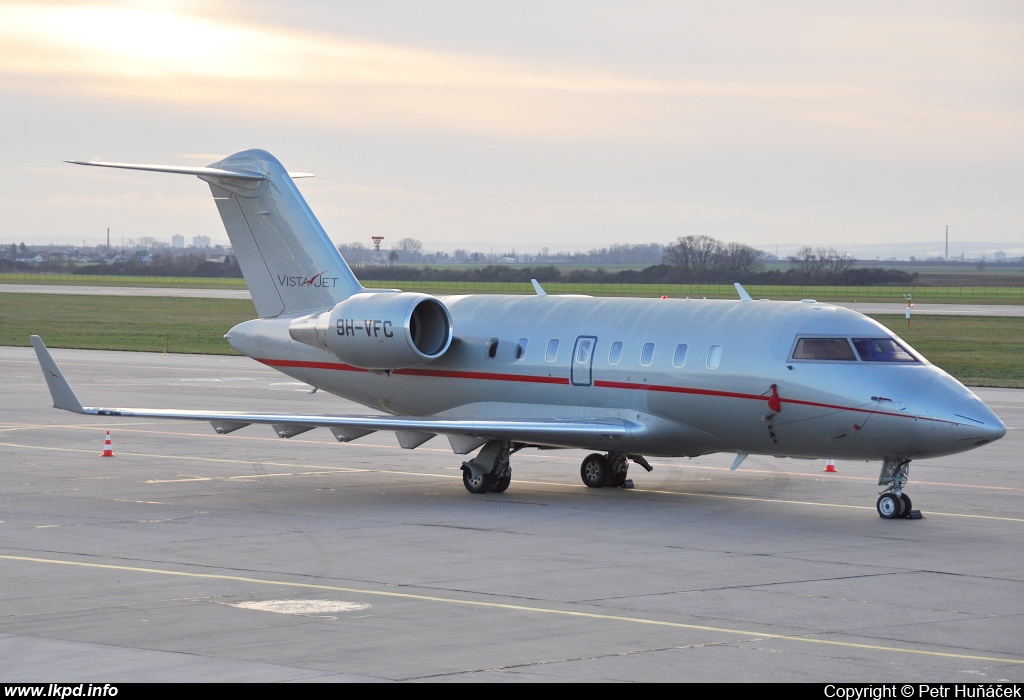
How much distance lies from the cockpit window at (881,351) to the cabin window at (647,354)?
122 inches

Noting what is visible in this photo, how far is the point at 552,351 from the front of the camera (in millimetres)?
22266

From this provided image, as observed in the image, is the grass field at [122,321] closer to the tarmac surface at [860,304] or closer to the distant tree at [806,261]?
the tarmac surface at [860,304]

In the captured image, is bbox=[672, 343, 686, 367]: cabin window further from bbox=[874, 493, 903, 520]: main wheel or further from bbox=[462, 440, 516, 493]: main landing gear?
bbox=[874, 493, 903, 520]: main wheel

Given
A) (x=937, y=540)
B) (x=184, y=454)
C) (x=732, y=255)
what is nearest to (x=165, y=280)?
(x=732, y=255)

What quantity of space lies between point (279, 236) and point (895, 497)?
11.8 m

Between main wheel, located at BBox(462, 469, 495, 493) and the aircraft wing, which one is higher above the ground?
the aircraft wing

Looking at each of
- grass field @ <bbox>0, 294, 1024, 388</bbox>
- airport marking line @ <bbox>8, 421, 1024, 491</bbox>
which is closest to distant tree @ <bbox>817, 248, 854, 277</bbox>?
grass field @ <bbox>0, 294, 1024, 388</bbox>

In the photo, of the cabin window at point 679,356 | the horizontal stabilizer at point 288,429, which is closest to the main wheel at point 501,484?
the horizontal stabilizer at point 288,429

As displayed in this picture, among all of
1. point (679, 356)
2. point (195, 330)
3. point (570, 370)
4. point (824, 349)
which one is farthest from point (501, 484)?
point (195, 330)

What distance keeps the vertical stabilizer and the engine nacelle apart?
39.1 inches

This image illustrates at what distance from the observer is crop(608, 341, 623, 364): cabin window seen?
21.6 m

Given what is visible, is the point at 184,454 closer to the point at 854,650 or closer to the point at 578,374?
the point at 578,374

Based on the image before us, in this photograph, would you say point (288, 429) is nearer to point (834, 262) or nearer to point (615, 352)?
point (615, 352)

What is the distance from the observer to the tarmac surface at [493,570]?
11.5 meters
